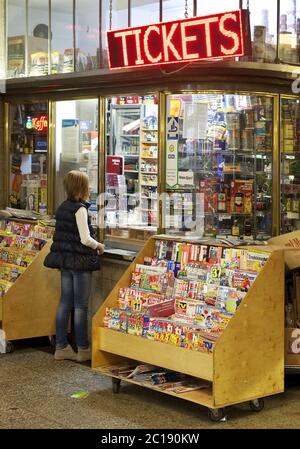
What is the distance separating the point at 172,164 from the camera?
8.45m

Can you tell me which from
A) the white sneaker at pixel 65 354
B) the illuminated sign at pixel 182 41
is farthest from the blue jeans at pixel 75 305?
the illuminated sign at pixel 182 41

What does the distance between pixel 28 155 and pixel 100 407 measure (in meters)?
4.51

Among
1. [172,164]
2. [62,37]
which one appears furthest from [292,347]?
[62,37]

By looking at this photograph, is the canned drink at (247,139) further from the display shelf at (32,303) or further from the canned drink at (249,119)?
the display shelf at (32,303)

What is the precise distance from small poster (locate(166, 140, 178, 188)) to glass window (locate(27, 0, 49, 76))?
2360mm

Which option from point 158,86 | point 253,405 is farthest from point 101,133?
point 253,405

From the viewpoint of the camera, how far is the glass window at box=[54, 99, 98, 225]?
9.32 meters

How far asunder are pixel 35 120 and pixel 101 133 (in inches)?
53.6

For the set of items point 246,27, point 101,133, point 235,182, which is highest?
point 246,27

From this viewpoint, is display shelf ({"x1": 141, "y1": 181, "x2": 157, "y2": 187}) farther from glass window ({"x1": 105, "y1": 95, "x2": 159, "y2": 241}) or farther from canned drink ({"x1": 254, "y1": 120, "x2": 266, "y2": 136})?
canned drink ({"x1": 254, "y1": 120, "x2": 266, "y2": 136})

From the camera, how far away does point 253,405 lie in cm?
646

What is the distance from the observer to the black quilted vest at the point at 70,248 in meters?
7.94

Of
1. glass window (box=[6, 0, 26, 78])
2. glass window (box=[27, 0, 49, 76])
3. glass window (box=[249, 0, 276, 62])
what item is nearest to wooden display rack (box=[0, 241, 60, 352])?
glass window (box=[27, 0, 49, 76])

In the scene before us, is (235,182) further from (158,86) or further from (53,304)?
(53,304)
